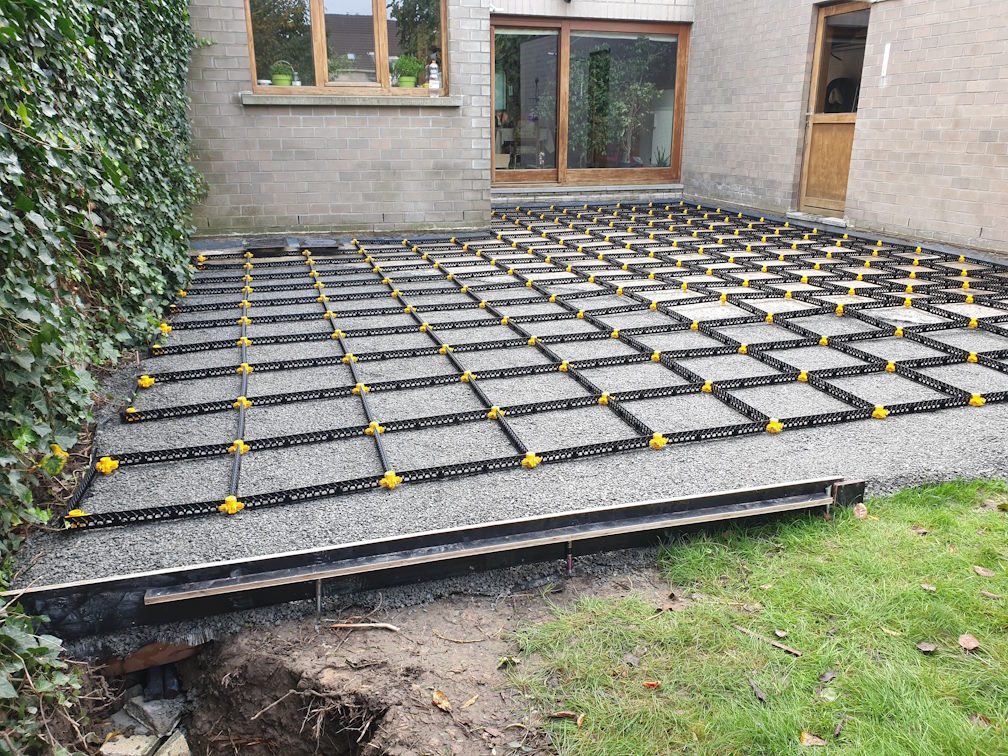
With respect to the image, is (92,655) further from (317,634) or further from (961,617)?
(961,617)

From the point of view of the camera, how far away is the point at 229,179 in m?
7.70

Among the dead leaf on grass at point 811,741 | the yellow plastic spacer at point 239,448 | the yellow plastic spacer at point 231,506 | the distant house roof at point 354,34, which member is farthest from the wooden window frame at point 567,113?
the dead leaf on grass at point 811,741

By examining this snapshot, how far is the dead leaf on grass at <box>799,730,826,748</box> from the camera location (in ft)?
5.53

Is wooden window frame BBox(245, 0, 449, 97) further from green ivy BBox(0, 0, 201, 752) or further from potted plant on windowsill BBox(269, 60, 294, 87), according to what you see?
green ivy BBox(0, 0, 201, 752)

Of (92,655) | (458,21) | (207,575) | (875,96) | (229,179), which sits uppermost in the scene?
(458,21)

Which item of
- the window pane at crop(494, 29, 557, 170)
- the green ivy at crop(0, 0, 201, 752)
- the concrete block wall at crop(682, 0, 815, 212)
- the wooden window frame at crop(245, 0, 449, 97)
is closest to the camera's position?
the green ivy at crop(0, 0, 201, 752)

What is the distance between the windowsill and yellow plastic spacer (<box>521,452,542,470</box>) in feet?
19.6

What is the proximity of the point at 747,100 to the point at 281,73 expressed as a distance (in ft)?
20.0

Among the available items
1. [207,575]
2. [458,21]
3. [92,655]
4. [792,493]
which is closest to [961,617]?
[792,493]

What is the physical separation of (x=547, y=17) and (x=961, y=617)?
1047cm

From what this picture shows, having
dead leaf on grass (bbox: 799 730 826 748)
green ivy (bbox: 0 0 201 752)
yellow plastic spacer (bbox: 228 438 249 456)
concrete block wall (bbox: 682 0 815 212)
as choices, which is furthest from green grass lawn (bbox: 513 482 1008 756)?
concrete block wall (bbox: 682 0 815 212)

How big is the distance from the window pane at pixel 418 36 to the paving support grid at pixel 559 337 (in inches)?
72.7

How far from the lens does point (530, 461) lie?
2908 millimetres

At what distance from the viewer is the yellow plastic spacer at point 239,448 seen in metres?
3.04
